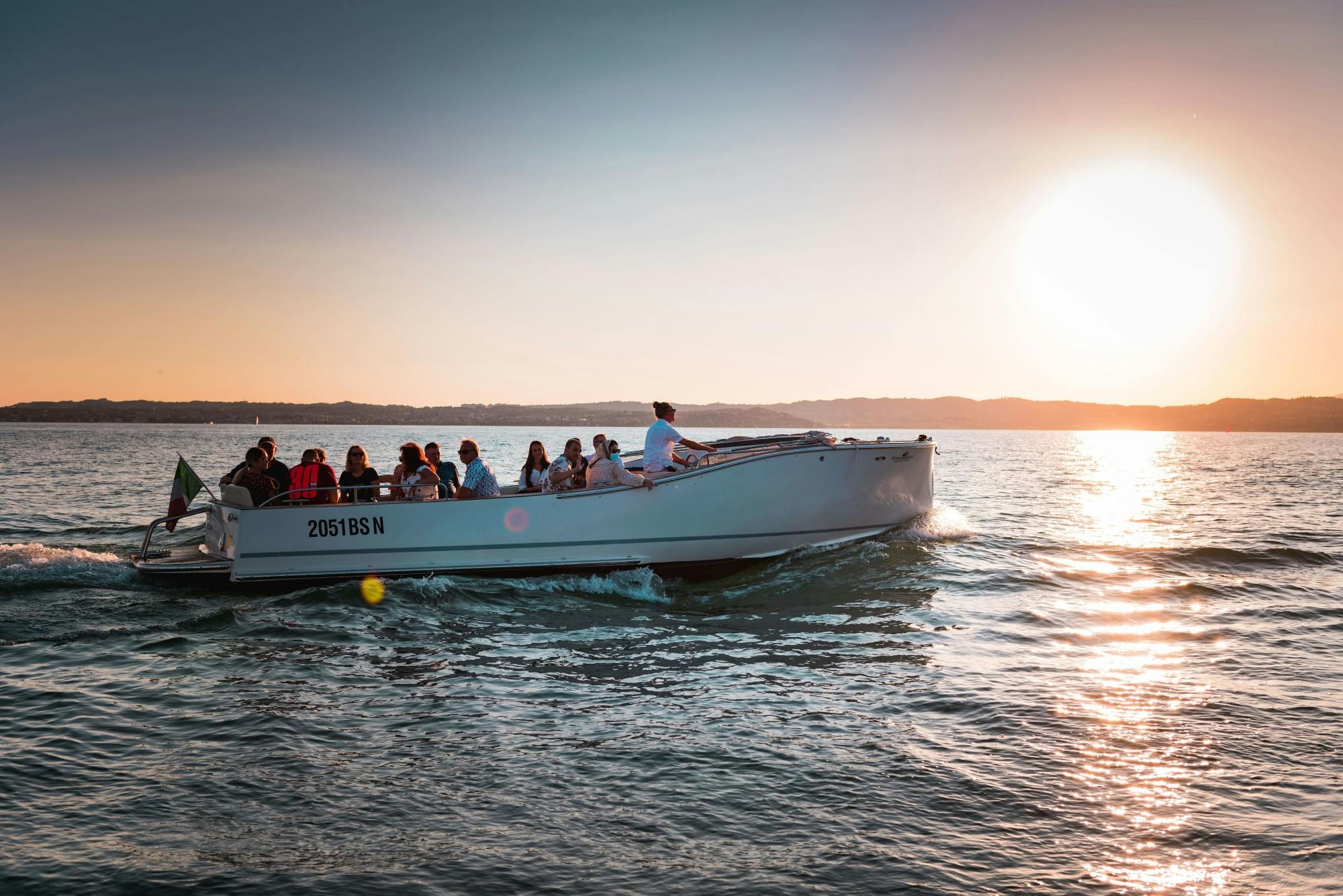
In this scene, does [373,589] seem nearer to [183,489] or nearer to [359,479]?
[359,479]

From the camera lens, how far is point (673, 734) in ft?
21.0

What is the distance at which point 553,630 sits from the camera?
9945mm

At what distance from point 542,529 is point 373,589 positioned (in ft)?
7.43

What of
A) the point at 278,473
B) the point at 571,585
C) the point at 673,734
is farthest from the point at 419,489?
the point at 673,734

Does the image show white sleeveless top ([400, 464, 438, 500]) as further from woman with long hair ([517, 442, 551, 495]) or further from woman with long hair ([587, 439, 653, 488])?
woman with long hair ([587, 439, 653, 488])

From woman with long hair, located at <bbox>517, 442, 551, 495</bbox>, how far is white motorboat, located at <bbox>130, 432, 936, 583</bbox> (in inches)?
39.9

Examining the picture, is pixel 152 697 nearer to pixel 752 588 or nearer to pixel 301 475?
pixel 301 475

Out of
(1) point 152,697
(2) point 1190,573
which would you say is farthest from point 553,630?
(2) point 1190,573

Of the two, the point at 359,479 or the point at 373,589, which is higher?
the point at 359,479

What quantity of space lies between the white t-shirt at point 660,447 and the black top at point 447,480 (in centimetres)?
263

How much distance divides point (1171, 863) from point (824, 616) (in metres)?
6.33

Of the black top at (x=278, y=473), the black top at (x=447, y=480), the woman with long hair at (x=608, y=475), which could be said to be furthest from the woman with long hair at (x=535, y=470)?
the black top at (x=278, y=473)

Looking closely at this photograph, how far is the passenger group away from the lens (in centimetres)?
1171

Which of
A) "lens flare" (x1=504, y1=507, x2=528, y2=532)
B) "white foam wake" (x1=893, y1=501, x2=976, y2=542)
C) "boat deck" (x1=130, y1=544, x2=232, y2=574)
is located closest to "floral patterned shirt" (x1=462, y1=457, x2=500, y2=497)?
"lens flare" (x1=504, y1=507, x2=528, y2=532)
